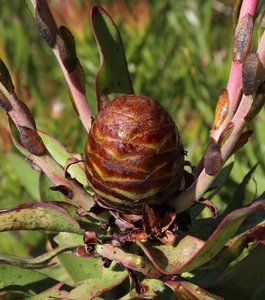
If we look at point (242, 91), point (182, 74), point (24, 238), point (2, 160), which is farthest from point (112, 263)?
point (182, 74)

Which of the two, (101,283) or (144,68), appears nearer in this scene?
(101,283)

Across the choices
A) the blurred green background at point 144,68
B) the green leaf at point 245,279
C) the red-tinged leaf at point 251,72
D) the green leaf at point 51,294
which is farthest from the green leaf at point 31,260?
the blurred green background at point 144,68

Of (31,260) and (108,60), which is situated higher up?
(108,60)

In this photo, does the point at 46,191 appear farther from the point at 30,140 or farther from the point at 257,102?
the point at 257,102

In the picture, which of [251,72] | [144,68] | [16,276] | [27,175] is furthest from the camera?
[144,68]

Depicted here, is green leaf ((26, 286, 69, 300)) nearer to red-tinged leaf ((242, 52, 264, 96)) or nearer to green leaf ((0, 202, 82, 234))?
green leaf ((0, 202, 82, 234))

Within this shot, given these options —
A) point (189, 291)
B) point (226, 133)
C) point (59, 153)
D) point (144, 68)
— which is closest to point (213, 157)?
point (226, 133)
